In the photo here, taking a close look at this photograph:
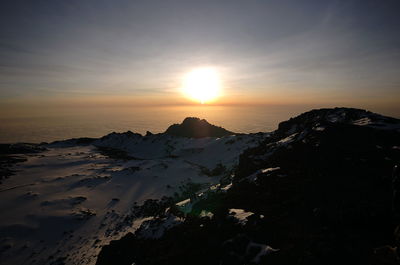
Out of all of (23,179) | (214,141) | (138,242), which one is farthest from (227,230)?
(214,141)

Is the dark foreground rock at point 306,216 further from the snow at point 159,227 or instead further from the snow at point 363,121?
the snow at point 363,121

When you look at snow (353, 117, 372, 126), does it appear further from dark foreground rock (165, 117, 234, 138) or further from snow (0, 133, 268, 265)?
dark foreground rock (165, 117, 234, 138)

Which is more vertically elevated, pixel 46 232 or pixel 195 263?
pixel 195 263

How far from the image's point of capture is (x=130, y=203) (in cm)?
5438

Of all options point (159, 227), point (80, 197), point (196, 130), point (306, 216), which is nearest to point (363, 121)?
point (306, 216)

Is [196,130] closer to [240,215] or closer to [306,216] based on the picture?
[240,215]

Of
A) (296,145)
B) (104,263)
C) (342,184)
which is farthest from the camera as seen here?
(296,145)

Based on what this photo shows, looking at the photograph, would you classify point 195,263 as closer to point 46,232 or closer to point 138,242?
point 138,242

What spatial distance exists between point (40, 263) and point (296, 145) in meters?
44.6

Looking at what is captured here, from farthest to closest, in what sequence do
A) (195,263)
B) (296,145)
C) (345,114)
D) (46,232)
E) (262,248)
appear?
(345,114)
(46,232)
(296,145)
(195,263)
(262,248)

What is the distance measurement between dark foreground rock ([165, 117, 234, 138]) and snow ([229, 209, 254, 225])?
127401mm

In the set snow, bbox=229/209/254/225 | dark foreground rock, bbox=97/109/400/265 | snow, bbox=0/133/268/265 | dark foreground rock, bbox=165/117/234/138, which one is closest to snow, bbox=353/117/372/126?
dark foreground rock, bbox=97/109/400/265

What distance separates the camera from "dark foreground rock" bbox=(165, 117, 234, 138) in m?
152

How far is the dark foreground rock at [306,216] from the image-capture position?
15.2 meters
